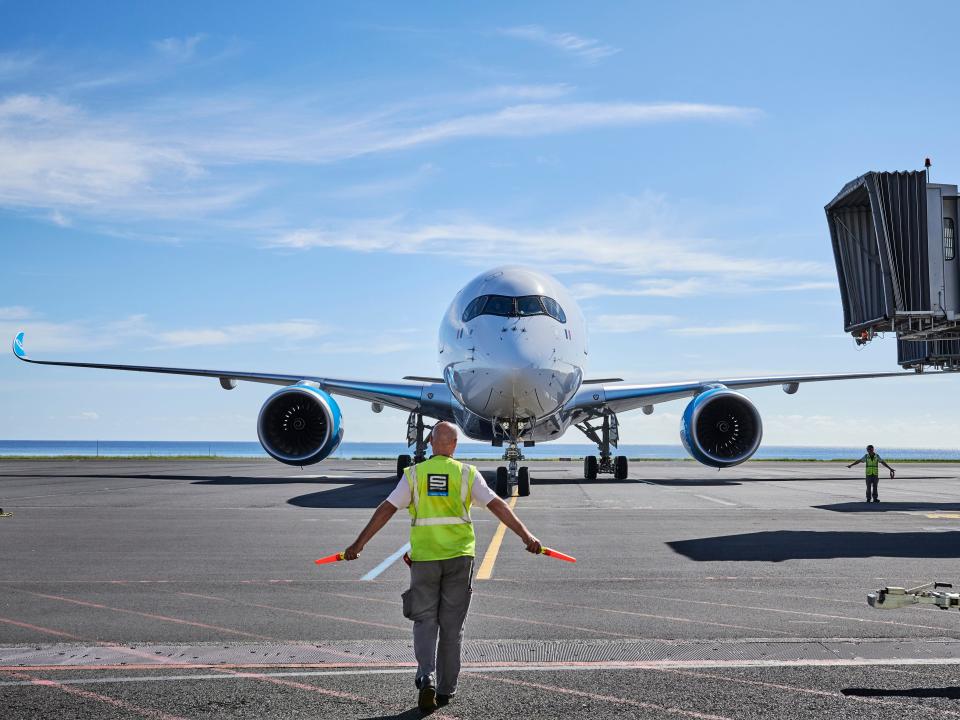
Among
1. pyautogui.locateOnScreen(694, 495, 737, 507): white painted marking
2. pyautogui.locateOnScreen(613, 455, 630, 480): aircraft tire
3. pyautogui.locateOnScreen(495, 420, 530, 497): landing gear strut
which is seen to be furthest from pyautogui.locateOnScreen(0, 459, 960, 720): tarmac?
pyautogui.locateOnScreen(613, 455, 630, 480): aircraft tire

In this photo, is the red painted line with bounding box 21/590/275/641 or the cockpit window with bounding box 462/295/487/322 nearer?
the red painted line with bounding box 21/590/275/641

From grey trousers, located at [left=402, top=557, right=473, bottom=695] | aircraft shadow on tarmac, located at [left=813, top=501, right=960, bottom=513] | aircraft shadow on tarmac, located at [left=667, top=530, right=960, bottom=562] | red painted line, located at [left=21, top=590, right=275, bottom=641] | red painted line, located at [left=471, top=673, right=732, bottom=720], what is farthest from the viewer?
aircraft shadow on tarmac, located at [left=813, top=501, right=960, bottom=513]

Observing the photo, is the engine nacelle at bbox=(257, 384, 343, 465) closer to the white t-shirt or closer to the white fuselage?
the white fuselage

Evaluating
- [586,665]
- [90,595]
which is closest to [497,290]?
[90,595]

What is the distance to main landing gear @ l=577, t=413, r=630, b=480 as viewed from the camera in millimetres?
26438

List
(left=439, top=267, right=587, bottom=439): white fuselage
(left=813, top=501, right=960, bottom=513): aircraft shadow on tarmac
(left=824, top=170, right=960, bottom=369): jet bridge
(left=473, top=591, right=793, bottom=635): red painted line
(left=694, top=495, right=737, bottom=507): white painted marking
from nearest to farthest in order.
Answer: (left=473, top=591, right=793, bottom=635): red painted line
(left=824, top=170, right=960, bottom=369): jet bridge
(left=813, top=501, right=960, bottom=513): aircraft shadow on tarmac
(left=694, top=495, right=737, bottom=507): white painted marking
(left=439, top=267, right=587, bottom=439): white fuselage

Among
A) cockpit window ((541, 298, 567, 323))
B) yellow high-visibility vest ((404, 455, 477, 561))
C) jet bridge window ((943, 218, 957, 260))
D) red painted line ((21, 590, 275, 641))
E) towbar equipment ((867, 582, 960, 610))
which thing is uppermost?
jet bridge window ((943, 218, 957, 260))

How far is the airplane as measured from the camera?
61.4ft

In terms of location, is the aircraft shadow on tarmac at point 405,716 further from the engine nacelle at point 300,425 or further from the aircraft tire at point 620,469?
the aircraft tire at point 620,469

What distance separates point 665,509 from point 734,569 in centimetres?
758

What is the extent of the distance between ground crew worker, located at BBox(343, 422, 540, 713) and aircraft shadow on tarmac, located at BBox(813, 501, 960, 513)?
13222mm

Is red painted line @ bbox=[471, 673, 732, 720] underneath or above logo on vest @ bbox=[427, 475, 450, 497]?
underneath

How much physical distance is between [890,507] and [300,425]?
12.6 metres

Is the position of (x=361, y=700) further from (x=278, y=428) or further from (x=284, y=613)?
(x=278, y=428)
